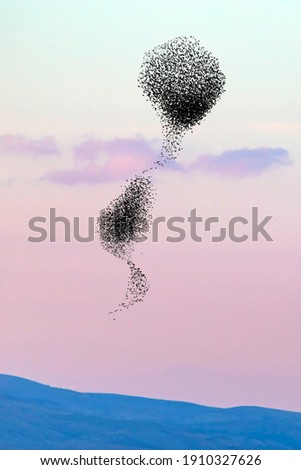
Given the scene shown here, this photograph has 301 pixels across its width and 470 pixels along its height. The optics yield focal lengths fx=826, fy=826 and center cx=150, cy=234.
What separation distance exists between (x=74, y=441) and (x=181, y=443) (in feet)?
5.59

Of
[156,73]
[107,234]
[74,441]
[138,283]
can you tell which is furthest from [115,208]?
[74,441]

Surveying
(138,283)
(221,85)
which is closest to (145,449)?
(138,283)

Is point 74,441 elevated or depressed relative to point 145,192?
depressed

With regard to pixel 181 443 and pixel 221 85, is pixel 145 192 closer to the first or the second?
pixel 221 85

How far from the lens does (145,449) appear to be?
41.5 ft

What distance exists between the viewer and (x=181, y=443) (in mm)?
13188

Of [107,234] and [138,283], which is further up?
[107,234]

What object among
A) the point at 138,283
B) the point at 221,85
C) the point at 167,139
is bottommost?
the point at 138,283

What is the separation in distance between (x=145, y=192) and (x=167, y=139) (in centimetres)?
100
